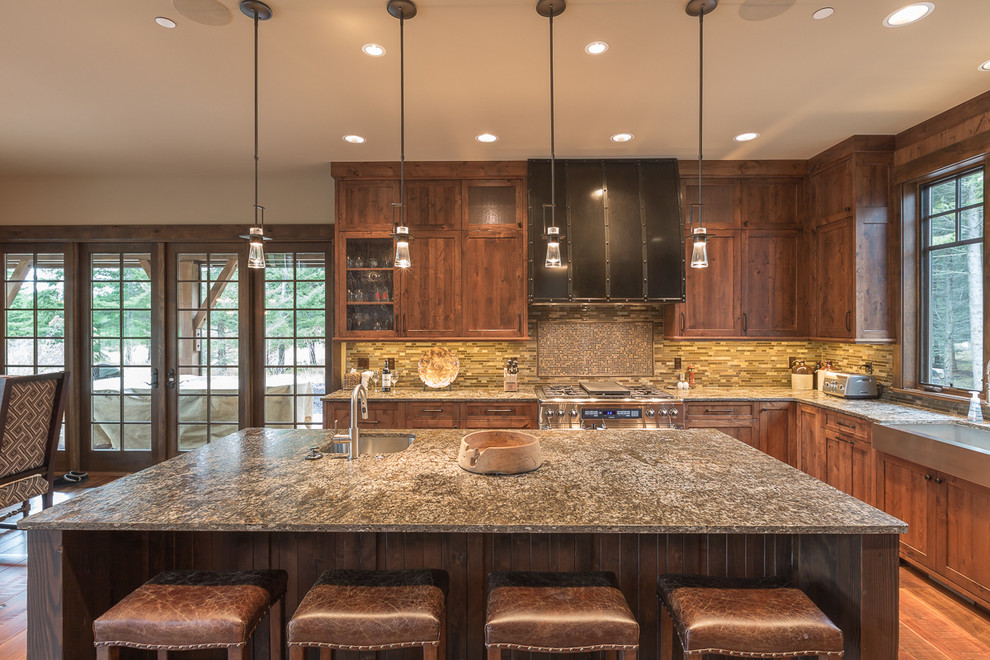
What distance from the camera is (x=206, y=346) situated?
15.6 feet

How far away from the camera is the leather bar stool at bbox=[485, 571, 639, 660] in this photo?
1366 mm

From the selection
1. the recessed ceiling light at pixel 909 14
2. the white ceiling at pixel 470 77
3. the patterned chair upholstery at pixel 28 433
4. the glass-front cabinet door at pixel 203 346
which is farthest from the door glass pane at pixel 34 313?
the recessed ceiling light at pixel 909 14

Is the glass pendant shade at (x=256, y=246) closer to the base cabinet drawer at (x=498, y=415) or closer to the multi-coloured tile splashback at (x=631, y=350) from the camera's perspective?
the base cabinet drawer at (x=498, y=415)

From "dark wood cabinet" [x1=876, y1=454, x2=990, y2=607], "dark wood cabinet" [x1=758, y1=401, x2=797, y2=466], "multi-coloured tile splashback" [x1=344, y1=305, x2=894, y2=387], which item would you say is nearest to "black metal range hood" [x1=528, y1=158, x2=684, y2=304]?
"multi-coloured tile splashback" [x1=344, y1=305, x2=894, y2=387]

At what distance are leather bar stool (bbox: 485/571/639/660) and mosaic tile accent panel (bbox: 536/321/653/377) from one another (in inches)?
125

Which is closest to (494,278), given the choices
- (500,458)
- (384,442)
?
(384,442)

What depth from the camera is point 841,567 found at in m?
1.53

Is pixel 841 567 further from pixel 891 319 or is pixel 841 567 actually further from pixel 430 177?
pixel 430 177

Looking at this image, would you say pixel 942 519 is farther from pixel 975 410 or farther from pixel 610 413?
pixel 610 413

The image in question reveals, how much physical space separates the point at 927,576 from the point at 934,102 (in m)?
2.95

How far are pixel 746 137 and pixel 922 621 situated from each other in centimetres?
320

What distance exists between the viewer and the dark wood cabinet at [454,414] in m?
3.97

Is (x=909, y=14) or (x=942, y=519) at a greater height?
(x=909, y=14)

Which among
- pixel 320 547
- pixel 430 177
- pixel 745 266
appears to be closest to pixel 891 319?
pixel 745 266
